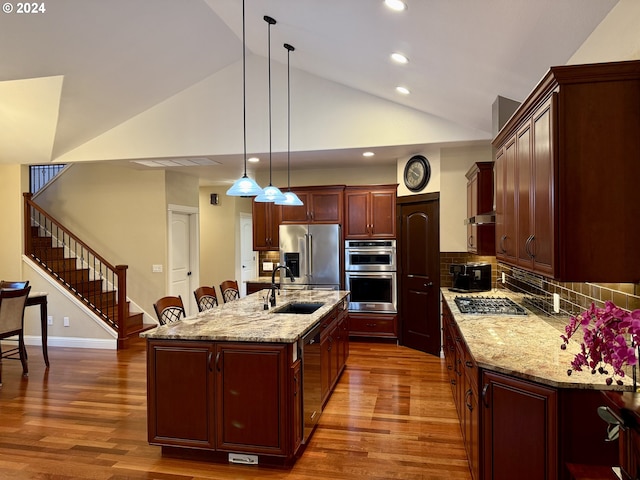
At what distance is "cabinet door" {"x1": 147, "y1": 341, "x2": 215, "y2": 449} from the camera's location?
290cm

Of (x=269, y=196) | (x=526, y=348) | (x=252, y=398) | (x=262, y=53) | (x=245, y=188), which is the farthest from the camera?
(x=262, y=53)

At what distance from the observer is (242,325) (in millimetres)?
3172

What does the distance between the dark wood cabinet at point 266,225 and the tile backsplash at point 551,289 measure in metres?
2.63

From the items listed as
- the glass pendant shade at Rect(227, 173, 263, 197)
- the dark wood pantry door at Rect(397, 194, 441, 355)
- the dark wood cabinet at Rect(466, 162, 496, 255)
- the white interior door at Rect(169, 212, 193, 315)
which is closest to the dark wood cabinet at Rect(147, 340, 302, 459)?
the glass pendant shade at Rect(227, 173, 263, 197)

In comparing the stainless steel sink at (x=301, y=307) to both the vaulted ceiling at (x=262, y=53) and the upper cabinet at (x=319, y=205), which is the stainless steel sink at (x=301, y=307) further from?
the upper cabinet at (x=319, y=205)

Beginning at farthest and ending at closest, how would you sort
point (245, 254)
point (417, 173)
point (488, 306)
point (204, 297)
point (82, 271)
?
point (245, 254), point (82, 271), point (417, 173), point (204, 297), point (488, 306)

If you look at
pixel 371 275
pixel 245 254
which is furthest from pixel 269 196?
pixel 245 254

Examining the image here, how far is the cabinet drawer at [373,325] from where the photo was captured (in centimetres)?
618

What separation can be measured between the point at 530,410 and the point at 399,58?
112 inches

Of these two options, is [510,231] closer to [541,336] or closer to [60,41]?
[541,336]

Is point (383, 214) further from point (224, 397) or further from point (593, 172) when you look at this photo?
point (593, 172)

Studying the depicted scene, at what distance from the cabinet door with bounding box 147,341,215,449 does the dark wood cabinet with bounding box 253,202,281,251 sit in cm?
384

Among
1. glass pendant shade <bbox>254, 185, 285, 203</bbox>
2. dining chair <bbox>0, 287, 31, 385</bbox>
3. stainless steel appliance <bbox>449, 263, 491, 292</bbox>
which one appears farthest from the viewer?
stainless steel appliance <bbox>449, 263, 491, 292</bbox>

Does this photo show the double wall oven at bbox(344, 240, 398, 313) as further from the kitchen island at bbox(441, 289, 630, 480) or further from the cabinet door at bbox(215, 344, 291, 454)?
the cabinet door at bbox(215, 344, 291, 454)
